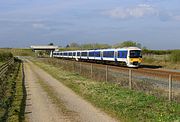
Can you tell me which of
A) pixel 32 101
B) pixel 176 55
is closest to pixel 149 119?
pixel 32 101

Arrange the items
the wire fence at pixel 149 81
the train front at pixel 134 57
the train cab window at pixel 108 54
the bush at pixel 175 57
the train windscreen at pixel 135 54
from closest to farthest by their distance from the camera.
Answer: the wire fence at pixel 149 81 → the train front at pixel 134 57 → the train windscreen at pixel 135 54 → the train cab window at pixel 108 54 → the bush at pixel 175 57

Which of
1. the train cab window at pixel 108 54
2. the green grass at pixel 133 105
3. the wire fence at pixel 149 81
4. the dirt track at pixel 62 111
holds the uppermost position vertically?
the train cab window at pixel 108 54

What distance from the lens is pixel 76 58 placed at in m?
91.6

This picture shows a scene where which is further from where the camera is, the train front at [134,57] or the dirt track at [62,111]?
the train front at [134,57]

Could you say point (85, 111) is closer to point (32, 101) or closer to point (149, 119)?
point (149, 119)

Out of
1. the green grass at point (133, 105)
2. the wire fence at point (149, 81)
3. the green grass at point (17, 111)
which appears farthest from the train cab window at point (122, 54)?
the green grass at point (17, 111)

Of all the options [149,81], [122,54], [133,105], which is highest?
[122,54]

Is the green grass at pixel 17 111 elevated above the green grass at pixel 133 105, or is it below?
below

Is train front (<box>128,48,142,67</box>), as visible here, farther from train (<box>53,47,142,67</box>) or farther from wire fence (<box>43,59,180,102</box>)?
wire fence (<box>43,59,180,102</box>)

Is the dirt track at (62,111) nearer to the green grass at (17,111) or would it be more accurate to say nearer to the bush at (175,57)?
the green grass at (17,111)

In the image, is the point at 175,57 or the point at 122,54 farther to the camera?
the point at 175,57

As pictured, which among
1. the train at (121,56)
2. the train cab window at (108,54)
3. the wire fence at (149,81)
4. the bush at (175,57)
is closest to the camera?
the wire fence at (149,81)

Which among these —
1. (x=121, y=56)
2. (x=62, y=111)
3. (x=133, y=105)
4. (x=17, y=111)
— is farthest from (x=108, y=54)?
(x=17, y=111)

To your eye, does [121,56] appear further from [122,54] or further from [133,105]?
[133,105]
